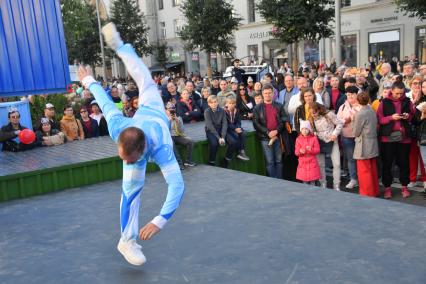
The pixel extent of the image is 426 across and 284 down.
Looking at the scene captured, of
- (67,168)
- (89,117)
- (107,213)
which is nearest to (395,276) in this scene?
(107,213)

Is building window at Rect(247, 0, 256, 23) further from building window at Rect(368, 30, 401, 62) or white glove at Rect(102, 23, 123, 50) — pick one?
white glove at Rect(102, 23, 123, 50)

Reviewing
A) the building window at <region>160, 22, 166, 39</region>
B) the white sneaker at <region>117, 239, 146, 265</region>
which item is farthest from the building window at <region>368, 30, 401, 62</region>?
the white sneaker at <region>117, 239, 146, 265</region>

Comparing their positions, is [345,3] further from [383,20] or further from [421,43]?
[421,43]

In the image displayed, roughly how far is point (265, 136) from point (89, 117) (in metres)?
4.37

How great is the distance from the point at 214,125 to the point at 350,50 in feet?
74.0

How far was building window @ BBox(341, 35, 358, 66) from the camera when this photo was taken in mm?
29016

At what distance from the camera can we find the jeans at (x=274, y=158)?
8805mm

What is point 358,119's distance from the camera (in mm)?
7512

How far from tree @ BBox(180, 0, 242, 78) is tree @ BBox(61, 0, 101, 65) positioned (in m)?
6.55

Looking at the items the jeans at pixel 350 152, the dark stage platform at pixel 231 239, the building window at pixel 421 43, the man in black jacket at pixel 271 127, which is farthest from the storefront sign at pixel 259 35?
the dark stage platform at pixel 231 239

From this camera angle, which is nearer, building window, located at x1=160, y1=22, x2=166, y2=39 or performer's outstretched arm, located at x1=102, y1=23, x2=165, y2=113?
performer's outstretched arm, located at x1=102, y1=23, x2=165, y2=113

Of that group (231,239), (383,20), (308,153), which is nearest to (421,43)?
(383,20)

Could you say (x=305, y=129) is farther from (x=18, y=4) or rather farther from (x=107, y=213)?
(x=18, y=4)

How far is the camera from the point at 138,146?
3.59 meters
